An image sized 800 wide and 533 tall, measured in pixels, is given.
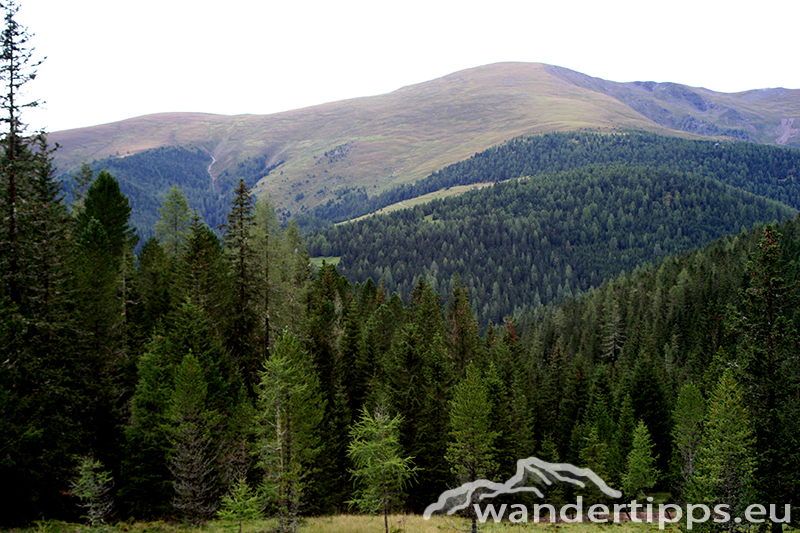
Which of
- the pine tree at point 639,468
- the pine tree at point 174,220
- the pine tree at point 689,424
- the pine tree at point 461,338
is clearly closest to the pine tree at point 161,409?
the pine tree at point 461,338

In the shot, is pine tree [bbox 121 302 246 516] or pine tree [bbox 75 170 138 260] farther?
pine tree [bbox 75 170 138 260]

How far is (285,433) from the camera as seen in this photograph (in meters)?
27.0

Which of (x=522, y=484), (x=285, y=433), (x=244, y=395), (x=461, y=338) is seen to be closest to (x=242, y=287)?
(x=244, y=395)

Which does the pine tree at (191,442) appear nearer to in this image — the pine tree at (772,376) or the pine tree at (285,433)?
the pine tree at (285,433)

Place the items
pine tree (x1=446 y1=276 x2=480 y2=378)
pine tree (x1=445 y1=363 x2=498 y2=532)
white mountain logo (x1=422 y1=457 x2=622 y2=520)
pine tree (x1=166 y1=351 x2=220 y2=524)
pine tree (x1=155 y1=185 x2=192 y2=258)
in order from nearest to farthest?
pine tree (x1=166 y1=351 x2=220 y2=524), pine tree (x1=445 y1=363 x2=498 y2=532), white mountain logo (x1=422 y1=457 x2=622 y2=520), pine tree (x1=446 y1=276 x2=480 y2=378), pine tree (x1=155 y1=185 x2=192 y2=258)

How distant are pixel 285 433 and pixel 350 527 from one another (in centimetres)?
645

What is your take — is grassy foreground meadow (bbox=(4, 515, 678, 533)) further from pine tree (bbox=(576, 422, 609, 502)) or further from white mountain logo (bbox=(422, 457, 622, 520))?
pine tree (bbox=(576, 422, 609, 502))

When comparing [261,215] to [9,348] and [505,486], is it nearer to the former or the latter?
[9,348]

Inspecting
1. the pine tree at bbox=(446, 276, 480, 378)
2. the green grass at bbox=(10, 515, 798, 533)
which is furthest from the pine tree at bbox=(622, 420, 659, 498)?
the pine tree at bbox=(446, 276, 480, 378)

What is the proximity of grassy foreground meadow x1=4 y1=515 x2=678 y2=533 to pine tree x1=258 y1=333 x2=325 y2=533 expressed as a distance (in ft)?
7.18

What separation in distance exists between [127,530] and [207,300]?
15417 millimetres

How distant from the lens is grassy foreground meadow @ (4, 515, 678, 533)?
75.0 ft

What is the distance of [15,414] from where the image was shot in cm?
2303

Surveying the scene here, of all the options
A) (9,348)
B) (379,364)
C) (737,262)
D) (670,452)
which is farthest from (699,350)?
(9,348)
